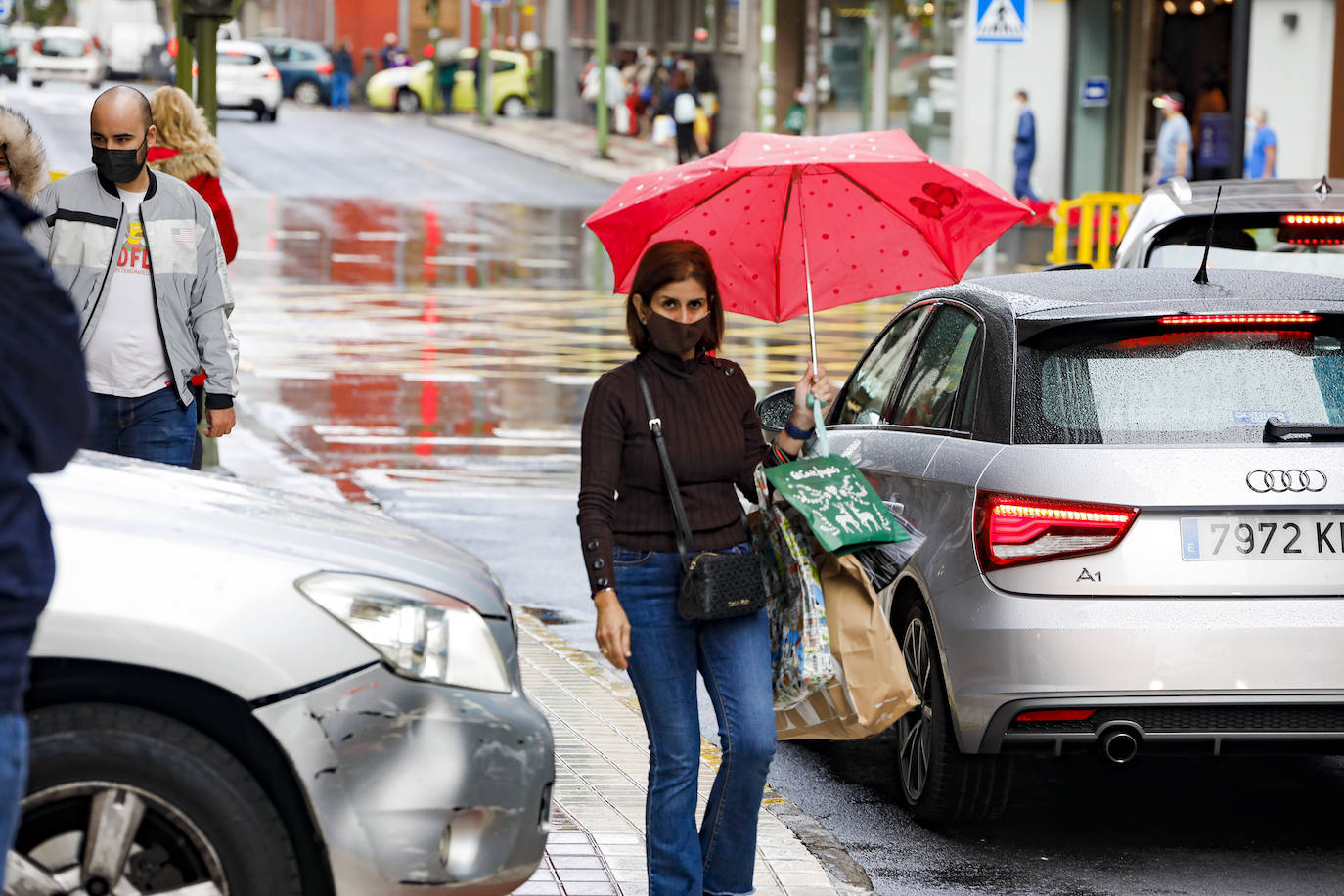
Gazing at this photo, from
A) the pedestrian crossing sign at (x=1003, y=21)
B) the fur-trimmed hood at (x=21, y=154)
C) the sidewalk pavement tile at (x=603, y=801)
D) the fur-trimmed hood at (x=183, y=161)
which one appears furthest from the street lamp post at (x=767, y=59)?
the fur-trimmed hood at (x=21, y=154)

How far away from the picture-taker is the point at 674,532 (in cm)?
450

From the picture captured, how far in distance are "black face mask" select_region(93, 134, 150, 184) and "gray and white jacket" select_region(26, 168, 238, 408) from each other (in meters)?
0.07

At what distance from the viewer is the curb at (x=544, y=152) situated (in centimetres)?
4122

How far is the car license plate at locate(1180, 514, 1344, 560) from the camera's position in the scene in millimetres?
5160


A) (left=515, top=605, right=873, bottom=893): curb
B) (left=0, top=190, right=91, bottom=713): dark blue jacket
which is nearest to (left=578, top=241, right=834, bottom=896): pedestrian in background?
(left=515, top=605, right=873, bottom=893): curb

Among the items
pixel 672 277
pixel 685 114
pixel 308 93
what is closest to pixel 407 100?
pixel 308 93

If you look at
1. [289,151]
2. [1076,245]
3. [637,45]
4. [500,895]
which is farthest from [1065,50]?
[500,895]

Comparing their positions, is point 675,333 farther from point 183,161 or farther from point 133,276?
point 183,161

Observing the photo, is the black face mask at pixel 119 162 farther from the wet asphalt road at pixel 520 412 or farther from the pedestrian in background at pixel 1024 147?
the pedestrian in background at pixel 1024 147

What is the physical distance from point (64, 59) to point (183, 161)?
179 feet

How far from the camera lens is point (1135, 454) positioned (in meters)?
5.21

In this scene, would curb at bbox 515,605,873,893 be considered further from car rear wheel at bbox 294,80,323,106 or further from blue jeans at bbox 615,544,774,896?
car rear wheel at bbox 294,80,323,106

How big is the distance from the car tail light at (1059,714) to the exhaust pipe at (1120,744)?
0.24ft

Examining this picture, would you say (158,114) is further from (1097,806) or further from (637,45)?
(637,45)
